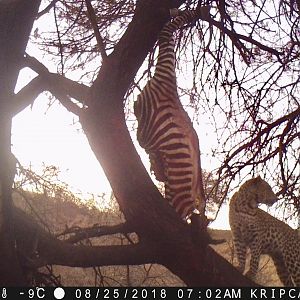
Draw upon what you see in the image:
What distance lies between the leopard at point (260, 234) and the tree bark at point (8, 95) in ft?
15.7

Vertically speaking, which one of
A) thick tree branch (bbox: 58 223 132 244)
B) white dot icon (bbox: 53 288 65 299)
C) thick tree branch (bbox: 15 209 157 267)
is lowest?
white dot icon (bbox: 53 288 65 299)

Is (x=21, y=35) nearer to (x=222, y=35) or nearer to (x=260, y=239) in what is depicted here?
(x=222, y=35)

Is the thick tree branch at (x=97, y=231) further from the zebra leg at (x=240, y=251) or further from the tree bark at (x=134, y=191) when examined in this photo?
the zebra leg at (x=240, y=251)

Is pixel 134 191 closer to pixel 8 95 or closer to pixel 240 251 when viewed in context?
pixel 8 95

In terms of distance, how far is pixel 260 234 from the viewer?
768 cm

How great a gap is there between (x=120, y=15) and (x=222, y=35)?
1.11 meters

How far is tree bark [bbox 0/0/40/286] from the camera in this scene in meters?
2.94

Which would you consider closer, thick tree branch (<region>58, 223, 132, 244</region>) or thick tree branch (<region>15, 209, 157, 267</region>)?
thick tree branch (<region>15, 209, 157, 267</region>)

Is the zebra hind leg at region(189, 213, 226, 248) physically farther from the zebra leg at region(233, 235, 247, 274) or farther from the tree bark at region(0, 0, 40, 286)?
the zebra leg at region(233, 235, 247, 274)

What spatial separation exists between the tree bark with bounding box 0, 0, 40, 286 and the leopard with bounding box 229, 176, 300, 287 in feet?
15.7

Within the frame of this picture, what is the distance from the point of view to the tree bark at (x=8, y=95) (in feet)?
9.65

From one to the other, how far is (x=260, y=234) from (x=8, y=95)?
5.25 metres

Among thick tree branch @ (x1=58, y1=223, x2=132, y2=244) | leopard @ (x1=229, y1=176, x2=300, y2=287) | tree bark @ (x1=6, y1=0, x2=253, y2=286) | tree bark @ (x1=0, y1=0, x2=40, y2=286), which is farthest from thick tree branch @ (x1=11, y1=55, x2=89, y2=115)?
leopard @ (x1=229, y1=176, x2=300, y2=287)

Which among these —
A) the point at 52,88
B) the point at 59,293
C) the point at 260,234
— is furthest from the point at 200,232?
the point at 260,234
